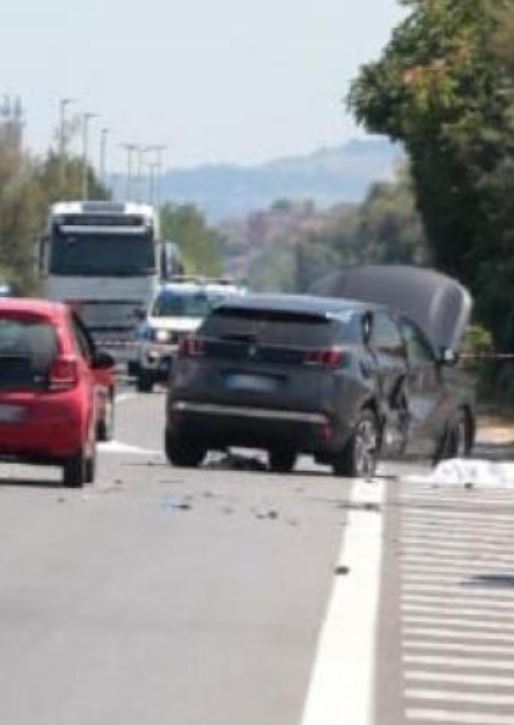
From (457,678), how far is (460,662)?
21.6 inches

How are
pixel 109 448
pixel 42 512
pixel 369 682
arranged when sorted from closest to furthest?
1. pixel 369 682
2. pixel 42 512
3. pixel 109 448

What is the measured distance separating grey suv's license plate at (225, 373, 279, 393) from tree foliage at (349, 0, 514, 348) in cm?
2711

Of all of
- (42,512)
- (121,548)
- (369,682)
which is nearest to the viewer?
(369,682)

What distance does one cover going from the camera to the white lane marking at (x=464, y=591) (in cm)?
1684

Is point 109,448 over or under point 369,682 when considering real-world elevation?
under

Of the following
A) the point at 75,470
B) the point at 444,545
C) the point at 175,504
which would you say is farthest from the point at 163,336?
the point at 444,545

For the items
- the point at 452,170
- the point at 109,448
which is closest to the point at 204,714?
the point at 109,448

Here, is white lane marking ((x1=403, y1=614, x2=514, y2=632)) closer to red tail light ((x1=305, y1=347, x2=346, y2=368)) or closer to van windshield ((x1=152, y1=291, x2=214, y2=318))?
red tail light ((x1=305, y1=347, x2=346, y2=368))

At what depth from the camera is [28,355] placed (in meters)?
24.5

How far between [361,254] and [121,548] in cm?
16833

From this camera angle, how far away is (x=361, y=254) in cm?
18688

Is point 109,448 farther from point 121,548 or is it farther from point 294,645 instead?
point 294,645

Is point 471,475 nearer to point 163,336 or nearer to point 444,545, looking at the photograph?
point 444,545

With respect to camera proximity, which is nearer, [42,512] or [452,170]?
[42,512]
